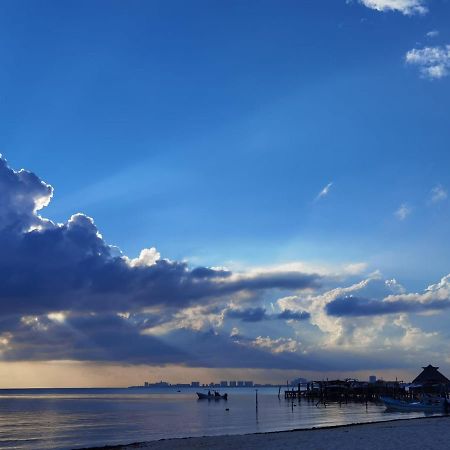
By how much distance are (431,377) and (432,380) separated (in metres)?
0.68

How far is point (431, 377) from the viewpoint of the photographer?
83.1 m

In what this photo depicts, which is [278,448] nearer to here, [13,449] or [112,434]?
[13,449]

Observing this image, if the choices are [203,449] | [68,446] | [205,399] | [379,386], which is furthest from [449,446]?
[205,399]

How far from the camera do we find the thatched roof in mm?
82188

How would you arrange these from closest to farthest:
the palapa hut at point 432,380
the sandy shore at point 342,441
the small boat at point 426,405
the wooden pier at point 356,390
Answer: the sandy shore at point 342,441 → the small boat at point 426,405 → the palapa hut at point 432,380 → the wooden pier at point 356,390

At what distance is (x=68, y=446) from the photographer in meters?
45.7

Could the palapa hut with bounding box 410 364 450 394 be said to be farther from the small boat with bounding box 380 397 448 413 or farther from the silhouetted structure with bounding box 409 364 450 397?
the small boat with bounding box 380 397 448 413

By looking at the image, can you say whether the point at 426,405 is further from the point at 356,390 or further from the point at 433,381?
the point at 356,390

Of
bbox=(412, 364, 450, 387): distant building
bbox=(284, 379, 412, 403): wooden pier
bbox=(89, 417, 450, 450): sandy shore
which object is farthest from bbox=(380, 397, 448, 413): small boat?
bbox=(284, 379, 412, 403): wooden pier

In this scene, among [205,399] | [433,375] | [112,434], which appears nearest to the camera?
[112,434]

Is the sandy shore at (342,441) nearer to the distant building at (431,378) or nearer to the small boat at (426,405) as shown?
the small boat at (426,405)

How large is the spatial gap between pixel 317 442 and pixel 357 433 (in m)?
6.24

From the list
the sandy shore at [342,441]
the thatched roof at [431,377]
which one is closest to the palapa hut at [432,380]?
the thatched roof at [431,377]

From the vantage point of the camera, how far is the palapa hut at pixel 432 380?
82125mm
